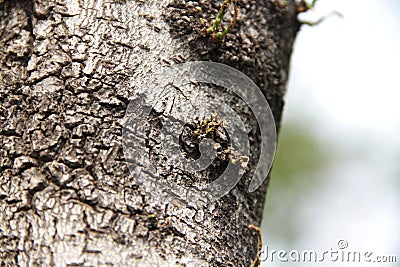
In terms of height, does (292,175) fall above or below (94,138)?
below

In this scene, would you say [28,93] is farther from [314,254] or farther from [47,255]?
[314,254]

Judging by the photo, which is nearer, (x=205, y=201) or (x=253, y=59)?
→ (x=205, y=201)

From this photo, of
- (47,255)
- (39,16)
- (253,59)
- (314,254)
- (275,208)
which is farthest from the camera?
(275,208)

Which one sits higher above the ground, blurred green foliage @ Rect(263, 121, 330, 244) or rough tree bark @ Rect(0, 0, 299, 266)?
rough tree bark @ Rect(0, 0, 299, 266)

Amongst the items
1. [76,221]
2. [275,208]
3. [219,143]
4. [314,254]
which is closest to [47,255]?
[76,221]

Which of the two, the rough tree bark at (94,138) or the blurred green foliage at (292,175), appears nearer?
the rough tree bark at (94,138)

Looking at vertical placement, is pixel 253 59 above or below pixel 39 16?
below

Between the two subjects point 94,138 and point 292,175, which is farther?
point 292,175

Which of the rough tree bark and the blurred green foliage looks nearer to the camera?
the rough tree bark
